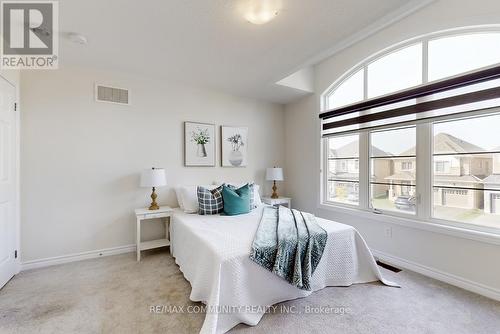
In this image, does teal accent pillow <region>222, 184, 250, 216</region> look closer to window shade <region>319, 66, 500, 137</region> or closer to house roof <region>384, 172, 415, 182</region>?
window shade <region>319, 66, 500, 137</region>

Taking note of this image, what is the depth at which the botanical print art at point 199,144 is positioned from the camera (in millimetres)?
3484

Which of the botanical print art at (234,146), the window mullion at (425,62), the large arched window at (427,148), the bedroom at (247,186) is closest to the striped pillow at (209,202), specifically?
the bedroom at (247,186)

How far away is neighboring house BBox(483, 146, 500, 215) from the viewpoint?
6.75 feet

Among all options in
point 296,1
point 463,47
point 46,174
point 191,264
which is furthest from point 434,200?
point 46,174

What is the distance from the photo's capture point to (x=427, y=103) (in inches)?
94.0

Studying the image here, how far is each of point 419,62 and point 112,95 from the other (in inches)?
151

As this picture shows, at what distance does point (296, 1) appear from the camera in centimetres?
174

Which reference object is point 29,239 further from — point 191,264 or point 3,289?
point 191,264

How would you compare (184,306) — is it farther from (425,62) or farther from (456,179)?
(425,62)

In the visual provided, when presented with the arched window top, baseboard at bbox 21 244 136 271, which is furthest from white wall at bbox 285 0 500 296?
baseboard at bbox 21 244 136 271

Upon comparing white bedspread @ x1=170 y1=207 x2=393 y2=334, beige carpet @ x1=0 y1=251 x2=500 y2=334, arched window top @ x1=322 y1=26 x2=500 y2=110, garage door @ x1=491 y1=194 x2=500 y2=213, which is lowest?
beige carpet @ x1=0 y1=251 x2=500 y2=334

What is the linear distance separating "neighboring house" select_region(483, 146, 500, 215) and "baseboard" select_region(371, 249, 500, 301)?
2.31 feet

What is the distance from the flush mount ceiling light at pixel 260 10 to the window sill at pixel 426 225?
2.59 metres

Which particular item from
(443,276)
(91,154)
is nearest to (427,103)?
(443,276)
